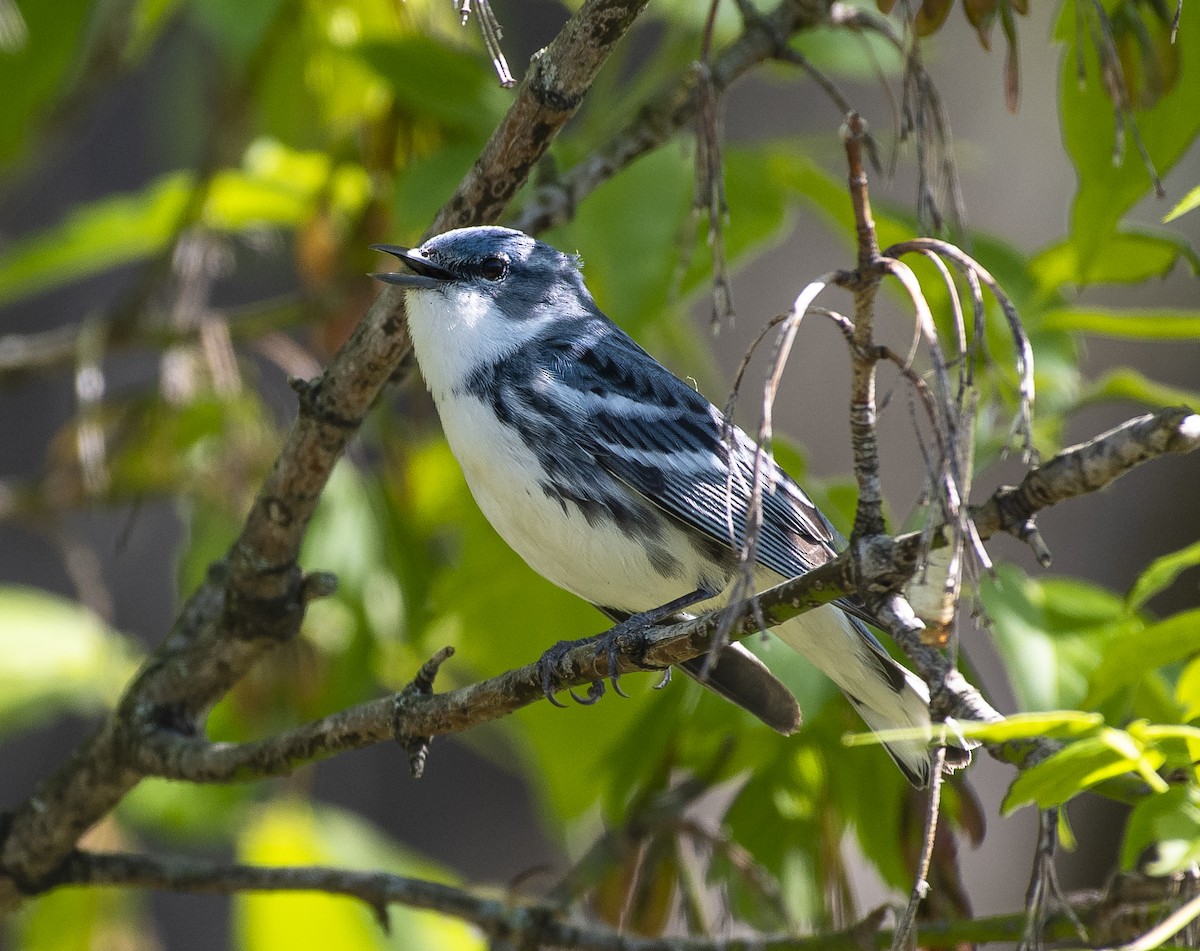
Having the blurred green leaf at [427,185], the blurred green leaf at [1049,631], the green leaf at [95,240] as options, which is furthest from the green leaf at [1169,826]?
the green leaf at [95,240]

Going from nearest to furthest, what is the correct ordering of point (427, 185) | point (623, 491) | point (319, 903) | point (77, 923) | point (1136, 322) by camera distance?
point (1136, 322) → point (623, 491) → point (427, 185) → point (319, 903) → point (77, 923)

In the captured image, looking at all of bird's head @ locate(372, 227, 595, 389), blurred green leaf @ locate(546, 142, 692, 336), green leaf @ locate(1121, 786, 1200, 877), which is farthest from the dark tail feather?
green leaf @ locate(1121, 786, 1200, 877)

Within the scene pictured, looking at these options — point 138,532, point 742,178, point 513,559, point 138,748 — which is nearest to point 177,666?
point 138,748

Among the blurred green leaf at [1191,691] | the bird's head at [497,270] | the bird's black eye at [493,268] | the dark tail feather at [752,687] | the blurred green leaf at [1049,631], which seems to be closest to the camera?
the blurred green leaf at [1191,691]

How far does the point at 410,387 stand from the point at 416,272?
46.8 inches

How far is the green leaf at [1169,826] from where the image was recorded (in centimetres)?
102

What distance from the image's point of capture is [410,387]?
340cm

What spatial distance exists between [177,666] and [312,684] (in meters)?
0.64

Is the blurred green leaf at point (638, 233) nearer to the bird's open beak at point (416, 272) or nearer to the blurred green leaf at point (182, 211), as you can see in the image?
the bird's open beak at point (416, 272)

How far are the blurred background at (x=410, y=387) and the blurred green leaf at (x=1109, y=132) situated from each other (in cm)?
91

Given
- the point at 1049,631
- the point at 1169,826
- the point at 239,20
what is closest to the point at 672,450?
the point at 1049,631

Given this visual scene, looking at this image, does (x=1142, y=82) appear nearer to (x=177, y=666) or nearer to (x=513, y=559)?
(x=513, y=559)

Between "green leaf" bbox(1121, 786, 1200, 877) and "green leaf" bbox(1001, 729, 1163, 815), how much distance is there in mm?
61

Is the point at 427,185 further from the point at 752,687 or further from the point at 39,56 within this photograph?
the point at 752,687
